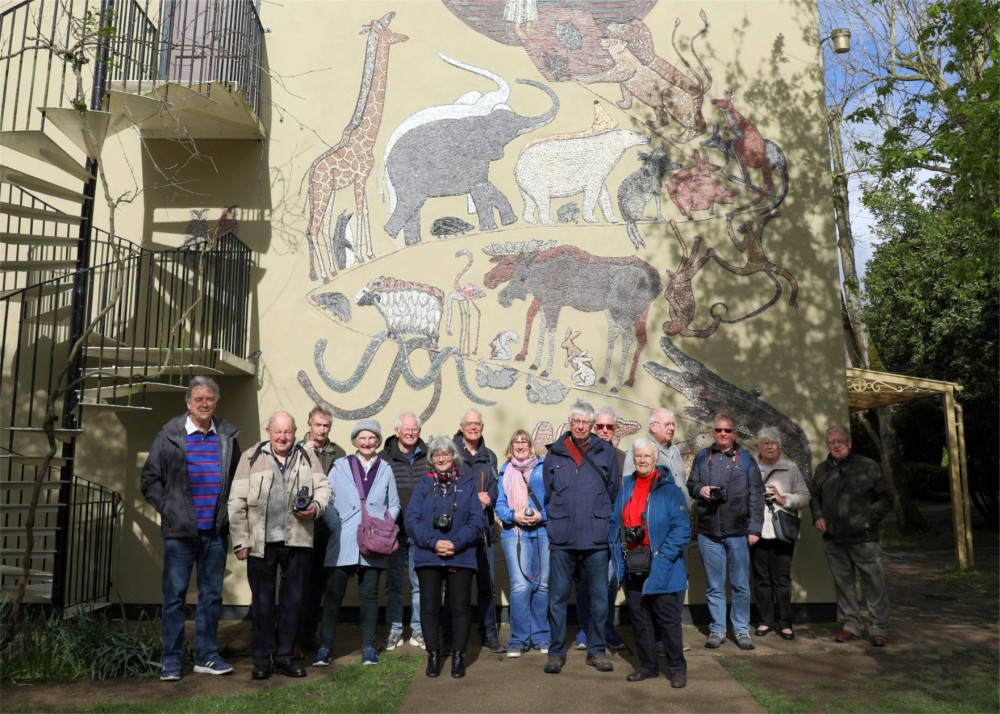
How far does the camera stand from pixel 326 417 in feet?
20.0

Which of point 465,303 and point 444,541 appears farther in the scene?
point 465,303

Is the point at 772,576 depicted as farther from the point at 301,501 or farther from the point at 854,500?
the point at 301,501

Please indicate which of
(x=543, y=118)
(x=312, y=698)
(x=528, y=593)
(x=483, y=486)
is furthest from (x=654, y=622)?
(x=543, y=118)

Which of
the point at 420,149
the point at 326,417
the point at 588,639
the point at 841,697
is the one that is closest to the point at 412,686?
the point at 588,639

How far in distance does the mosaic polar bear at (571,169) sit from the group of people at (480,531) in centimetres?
243

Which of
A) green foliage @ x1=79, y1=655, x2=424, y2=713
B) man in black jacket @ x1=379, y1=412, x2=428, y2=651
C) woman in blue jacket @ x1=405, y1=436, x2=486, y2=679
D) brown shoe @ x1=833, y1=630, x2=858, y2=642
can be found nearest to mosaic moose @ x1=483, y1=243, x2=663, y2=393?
man in black jacket @ x1=379, y1=412, x2=428, y2=651

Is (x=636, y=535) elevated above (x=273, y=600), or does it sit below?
above

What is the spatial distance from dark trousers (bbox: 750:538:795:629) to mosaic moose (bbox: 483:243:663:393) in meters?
2.00

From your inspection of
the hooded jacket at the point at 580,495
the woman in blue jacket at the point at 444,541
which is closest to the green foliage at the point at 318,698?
the woman in blue jacket at the point at 444,541

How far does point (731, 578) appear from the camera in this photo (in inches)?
246

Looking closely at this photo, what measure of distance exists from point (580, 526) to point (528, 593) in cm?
84

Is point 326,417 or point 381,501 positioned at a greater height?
point 326,417

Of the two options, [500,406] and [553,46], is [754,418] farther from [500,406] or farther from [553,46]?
[553,46]

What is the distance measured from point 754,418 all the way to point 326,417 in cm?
379
